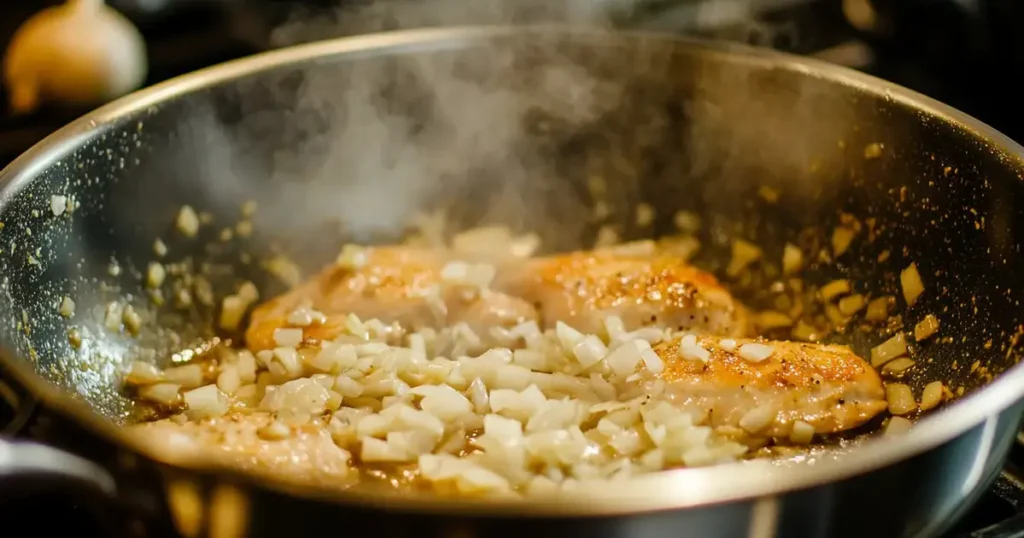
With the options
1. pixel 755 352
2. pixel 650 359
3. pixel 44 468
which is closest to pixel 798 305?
pixel 755 352

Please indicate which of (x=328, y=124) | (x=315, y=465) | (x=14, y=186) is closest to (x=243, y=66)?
(x=328, y=124)

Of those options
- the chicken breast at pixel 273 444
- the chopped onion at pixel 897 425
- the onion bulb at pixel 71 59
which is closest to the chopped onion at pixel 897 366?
the chopped onion at pixel 897 425

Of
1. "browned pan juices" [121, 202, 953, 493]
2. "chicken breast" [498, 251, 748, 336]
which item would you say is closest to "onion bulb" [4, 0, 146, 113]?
"browned pan juices" [121, 202, 953, 493]

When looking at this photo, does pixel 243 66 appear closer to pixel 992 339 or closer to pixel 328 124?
pixel 328 124

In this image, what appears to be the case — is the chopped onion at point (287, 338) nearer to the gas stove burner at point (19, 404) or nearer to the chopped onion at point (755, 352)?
the gas stove burner at point (19, 404)

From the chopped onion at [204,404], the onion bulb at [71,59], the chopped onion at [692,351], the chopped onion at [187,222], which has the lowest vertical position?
the chopped onion at [204,404]

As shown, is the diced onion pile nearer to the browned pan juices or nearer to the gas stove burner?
the browned pan juices
